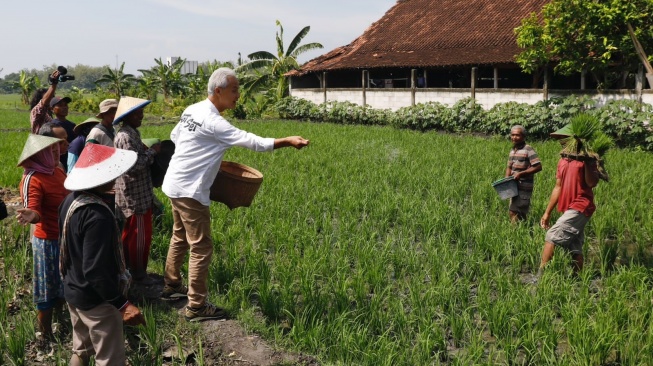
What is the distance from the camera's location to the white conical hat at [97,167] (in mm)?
2436

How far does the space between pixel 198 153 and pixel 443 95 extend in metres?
14.4

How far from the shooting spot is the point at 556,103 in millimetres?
13156

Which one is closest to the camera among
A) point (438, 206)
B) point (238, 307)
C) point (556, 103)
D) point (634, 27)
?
point (238, 307)

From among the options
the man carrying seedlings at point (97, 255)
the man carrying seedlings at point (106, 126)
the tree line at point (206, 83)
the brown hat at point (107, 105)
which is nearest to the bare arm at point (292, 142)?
the man carrying seedlings at point (97, 255)

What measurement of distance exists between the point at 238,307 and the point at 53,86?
9.67 ft

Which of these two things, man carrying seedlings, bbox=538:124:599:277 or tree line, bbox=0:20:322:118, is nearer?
man carrying seedlings, bbox=538:124:599:277

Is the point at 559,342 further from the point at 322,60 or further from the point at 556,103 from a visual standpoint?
the point at 322,60

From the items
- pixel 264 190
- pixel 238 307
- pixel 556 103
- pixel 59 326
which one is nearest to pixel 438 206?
pixel 264 190

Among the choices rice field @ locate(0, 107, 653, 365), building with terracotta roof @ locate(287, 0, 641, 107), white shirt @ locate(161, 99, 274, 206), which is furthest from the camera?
building with terracotta roof @ locate(287, 0, 641, 107)

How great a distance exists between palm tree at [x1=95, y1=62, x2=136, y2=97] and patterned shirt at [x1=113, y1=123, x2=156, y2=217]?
105 feet

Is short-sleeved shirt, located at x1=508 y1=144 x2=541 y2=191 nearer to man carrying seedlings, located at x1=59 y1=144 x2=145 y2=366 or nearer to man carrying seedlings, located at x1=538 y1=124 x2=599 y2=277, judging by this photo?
man carrying seedlings, located at x1=538 y1=124 x2=599 y2=277

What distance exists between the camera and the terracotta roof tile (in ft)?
55.2

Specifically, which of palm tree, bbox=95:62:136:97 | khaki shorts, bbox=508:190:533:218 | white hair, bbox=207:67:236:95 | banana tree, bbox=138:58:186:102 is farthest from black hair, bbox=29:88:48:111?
palm tree, bbox=95:62:136:97

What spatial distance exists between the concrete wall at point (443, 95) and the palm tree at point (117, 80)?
52.1 ft
